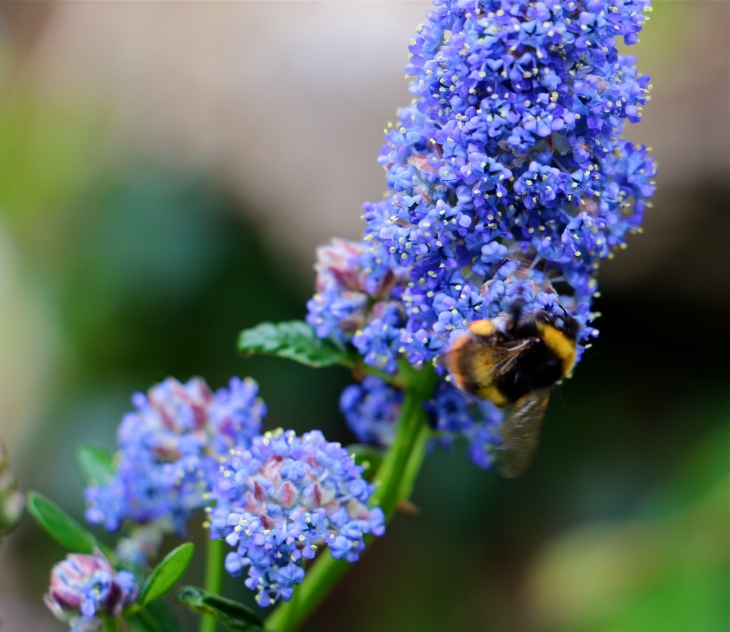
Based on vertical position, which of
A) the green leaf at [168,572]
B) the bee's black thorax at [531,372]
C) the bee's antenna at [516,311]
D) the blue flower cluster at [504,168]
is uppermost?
the blue flower cluster at [504,168]

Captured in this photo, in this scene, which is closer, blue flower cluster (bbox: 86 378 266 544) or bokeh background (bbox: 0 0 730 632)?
blue flower cluster (bbox: 86 378 266 544)

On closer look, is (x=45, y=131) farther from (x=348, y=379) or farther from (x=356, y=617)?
(x=356, y=617)

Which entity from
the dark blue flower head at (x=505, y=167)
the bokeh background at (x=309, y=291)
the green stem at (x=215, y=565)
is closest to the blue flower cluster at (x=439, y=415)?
the dark blue flower head at (x=505, y=167)

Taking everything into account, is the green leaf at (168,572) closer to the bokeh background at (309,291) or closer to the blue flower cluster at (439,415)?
the blue flower cluster at (439,415)

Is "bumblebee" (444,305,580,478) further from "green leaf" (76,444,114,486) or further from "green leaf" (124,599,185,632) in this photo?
"green leaf" (76,444,114,486)

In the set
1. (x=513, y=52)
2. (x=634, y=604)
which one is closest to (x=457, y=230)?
(x=513, y=52)

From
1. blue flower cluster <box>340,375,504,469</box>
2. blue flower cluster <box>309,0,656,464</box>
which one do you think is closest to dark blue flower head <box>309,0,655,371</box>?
blue flower cluster <box>309,0,656,464</box>

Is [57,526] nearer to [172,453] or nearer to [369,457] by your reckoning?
[172,453]

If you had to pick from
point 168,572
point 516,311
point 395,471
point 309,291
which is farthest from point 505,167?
point 309,291
